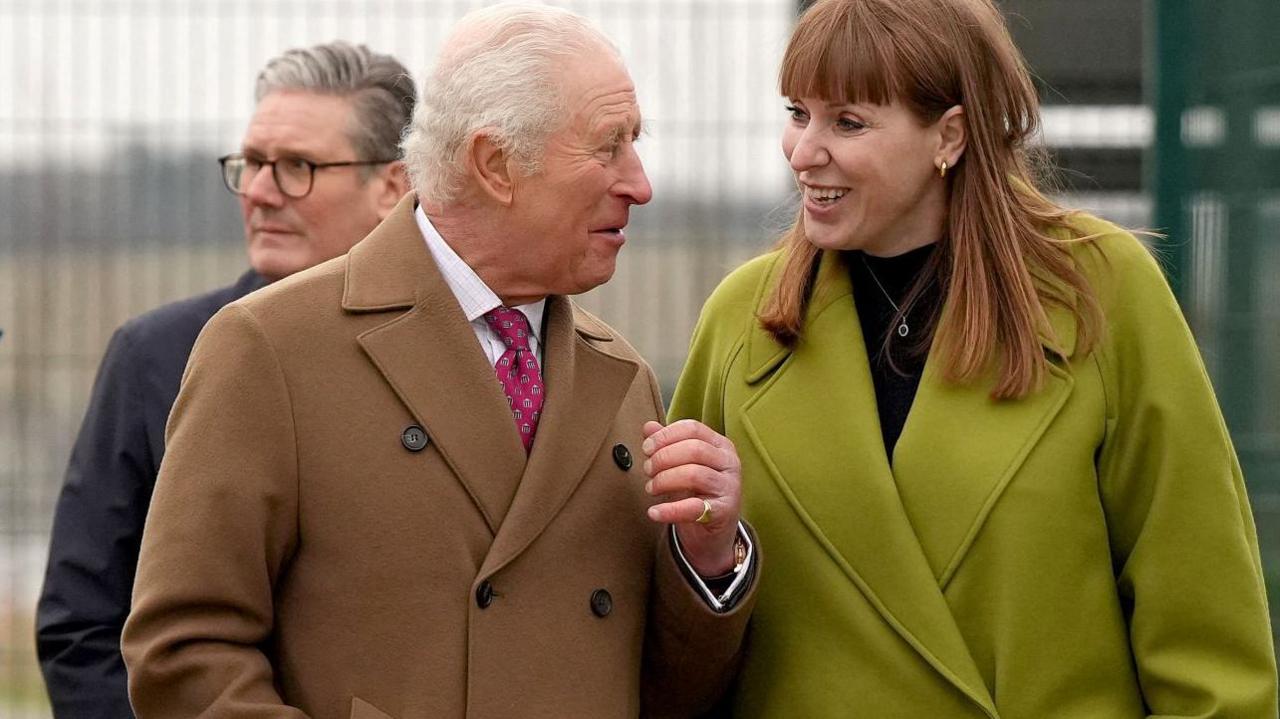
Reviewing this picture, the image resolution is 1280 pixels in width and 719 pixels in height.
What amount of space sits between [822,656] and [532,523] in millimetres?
543

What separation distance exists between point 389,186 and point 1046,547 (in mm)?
1724

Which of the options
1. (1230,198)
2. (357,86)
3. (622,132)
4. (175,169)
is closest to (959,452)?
(622,132)

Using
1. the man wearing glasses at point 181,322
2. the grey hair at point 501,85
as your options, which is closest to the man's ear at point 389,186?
the man wearing glasses at point 181,322

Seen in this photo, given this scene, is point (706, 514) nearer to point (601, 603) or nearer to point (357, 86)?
point (601, 603)

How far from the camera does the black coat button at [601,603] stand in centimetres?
279

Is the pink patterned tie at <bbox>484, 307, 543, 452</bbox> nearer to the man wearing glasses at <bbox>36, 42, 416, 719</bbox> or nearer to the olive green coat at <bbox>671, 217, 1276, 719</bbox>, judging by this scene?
the olive green coat at <bbox>671, 217, 1276, 719</bbox>

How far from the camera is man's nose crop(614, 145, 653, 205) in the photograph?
2.88 metres

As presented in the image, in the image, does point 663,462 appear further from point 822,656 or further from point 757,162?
point 757,162

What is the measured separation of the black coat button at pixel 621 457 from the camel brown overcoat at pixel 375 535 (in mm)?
76

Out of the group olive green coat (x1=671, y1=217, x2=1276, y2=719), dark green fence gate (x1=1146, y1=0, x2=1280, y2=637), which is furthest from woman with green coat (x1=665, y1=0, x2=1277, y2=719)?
dark green fence gate (x1=1146, y1=0, x2=1280, y2=637)

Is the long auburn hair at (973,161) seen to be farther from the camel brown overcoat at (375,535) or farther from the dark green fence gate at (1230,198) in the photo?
the dark green fence gate at (1230,198)

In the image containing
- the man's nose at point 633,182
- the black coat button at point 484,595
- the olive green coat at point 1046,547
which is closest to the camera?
the black coat button at point 484,595

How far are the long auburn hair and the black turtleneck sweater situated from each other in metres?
0.03

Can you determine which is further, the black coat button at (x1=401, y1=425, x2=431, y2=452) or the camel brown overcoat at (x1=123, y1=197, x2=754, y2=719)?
the black coat button at (x1=401, y1=425, x2=431, y2=452)
